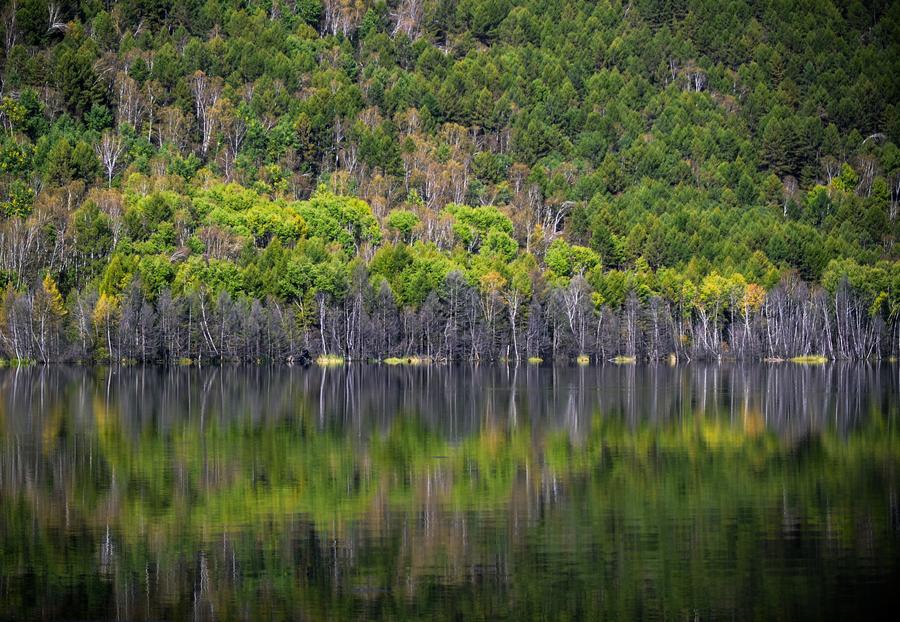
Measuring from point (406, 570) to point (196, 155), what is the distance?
568ft

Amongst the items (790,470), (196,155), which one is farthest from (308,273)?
(790,470)

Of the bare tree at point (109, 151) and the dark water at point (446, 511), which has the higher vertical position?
the bare tree at point (109, 151)

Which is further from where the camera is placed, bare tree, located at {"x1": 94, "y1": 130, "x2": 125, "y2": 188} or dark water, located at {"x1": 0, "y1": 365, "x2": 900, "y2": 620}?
bare tree, located at {"x1": 94, "y1": 130, "x2": 125, "y2": 188}

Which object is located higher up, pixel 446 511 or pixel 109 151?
pixel 109 151

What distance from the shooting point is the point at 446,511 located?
42156mm

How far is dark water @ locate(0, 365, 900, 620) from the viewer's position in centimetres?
3170

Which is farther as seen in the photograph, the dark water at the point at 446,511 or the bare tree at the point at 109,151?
the bare tree at the point at 109,151

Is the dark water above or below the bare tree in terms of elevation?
below

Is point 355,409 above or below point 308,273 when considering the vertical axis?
below

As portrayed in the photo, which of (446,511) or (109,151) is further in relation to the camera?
(109,151)

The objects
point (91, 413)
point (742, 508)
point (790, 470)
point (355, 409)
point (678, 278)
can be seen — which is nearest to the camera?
point (742, 508)

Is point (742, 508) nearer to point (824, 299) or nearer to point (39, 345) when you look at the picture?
point (39, 345)

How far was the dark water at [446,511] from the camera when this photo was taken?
31703 mm

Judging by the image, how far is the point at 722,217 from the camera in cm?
19550
